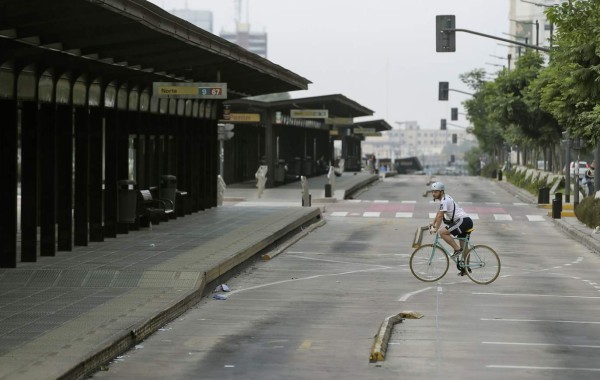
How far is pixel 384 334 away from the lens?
15.8 metres

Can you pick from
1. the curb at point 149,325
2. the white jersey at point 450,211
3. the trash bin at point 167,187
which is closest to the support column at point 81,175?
the curb at point 149,325

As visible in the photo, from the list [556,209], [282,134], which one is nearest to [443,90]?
[282,134]

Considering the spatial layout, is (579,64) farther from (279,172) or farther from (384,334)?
(279,172)

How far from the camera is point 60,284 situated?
68.1 feet

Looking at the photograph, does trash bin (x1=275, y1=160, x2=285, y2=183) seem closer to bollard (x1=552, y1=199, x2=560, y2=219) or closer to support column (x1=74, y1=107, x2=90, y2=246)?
bollard (x1=552, y1=199, x2=560, y2=219)

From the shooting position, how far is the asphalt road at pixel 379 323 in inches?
554

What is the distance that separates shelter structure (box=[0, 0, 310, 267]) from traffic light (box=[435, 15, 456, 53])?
16.6 ft

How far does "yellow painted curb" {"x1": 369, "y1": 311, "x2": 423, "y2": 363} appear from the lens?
47.5 feet

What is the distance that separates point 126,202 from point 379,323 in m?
14.1

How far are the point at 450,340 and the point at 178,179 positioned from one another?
23.3 meters

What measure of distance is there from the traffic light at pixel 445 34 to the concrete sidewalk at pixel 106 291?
766cm

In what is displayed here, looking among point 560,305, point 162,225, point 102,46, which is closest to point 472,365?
point 560,305

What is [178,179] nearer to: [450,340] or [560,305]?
[560,305]

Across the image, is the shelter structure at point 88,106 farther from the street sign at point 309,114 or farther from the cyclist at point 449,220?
the street sign at point 309,114
